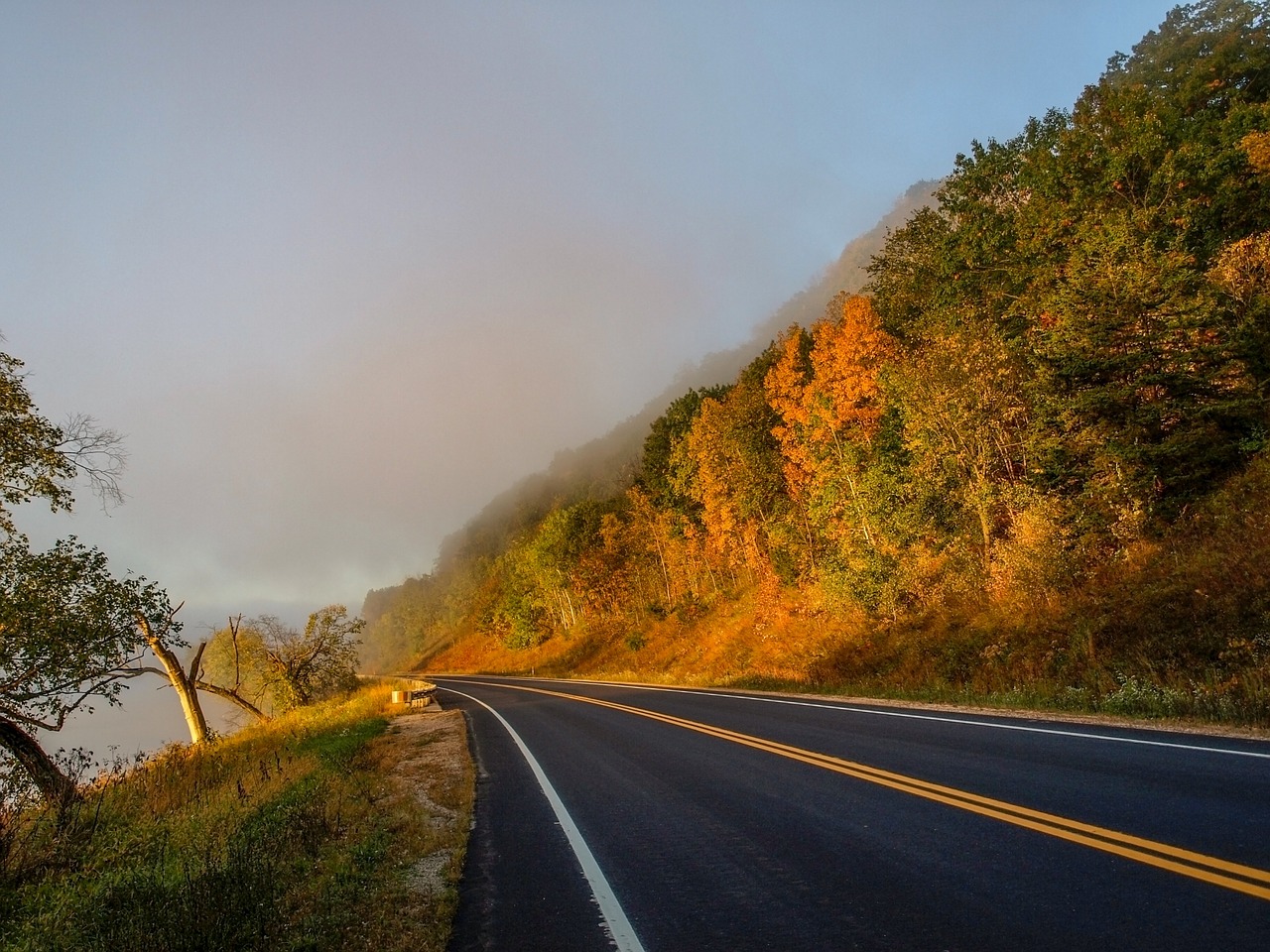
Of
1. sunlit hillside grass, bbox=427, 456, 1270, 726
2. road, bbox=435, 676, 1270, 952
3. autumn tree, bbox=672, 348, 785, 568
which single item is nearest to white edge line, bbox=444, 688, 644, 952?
road, bbox=435, 676, 1270, 952

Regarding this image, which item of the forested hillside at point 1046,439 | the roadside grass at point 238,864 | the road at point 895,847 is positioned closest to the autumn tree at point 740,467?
the forested hillside at point 1046,439

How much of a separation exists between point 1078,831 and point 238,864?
7434 mm

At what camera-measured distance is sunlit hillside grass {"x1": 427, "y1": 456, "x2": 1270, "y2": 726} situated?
1117 centimetres

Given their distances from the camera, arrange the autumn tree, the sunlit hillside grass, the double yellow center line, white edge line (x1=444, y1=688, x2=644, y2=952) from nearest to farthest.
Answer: the double yellow center line
white edge line (x1=444, y1=688, x2=644, y2=952)
the sunlit hillside grass
the autumn tree

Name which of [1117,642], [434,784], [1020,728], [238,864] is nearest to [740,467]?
[1117,642]

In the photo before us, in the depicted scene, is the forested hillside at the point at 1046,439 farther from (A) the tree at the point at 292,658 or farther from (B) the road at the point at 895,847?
(A) the tree at the point at 292,658

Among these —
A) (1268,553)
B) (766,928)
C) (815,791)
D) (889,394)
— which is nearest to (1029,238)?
(889,394)

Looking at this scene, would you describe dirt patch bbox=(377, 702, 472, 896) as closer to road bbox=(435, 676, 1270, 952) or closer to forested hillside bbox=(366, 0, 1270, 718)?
road bbox=(435, 676, 1270, 952)

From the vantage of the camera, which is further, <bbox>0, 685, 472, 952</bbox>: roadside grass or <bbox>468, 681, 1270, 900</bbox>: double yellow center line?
<bbox>0, 685, 472, 952</bbox>: roadside grass

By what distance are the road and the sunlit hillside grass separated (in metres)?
2.91

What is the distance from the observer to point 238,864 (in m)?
6.08

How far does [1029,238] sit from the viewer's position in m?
25.1

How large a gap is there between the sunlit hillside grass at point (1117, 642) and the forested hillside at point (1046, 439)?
0.07m

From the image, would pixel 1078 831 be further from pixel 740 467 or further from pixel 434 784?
A: pixel 740 467
